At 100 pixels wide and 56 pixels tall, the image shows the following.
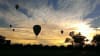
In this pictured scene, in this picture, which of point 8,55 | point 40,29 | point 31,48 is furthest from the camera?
point 40,29

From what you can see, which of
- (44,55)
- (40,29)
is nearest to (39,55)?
(44,55)

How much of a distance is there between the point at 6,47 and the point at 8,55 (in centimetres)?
220

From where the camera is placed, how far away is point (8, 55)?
51.7m

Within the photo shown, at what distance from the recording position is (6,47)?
53656 millimetres

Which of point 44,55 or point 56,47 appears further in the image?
point 56,47

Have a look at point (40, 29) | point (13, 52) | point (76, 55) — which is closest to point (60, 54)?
point (76, 55)

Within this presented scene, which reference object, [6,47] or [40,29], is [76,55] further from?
[40,29]

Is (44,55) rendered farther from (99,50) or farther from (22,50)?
(99,50)

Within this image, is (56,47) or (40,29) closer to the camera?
(56,47)

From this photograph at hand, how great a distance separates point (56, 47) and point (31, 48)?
4204mm

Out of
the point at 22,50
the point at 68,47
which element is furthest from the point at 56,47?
the point at 22,50

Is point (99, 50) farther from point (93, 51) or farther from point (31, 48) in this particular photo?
point (31, 48)

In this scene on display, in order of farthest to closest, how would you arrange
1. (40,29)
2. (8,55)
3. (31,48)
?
(40,29)
(31,48)
(8,55)

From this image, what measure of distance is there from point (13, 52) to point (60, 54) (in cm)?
648
